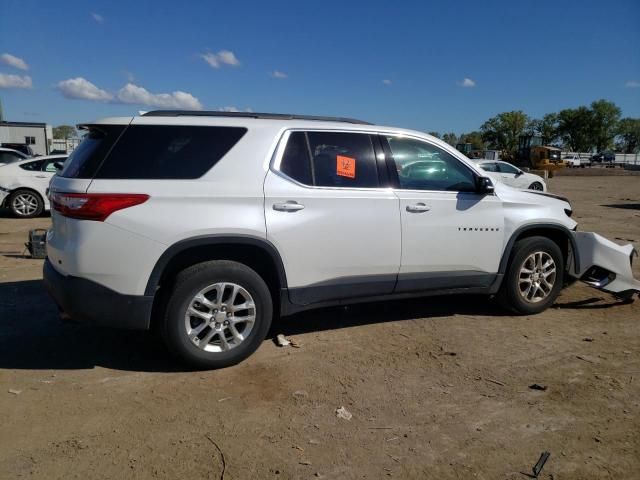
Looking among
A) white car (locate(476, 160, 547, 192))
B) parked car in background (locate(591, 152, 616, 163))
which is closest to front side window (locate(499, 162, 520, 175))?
white car (locate(476, 160, 547, 192))

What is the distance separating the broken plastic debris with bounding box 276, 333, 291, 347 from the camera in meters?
4.52

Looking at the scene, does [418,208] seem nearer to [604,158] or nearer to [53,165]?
[53,165]

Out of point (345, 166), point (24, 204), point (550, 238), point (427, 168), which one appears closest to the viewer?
point (345, 166)

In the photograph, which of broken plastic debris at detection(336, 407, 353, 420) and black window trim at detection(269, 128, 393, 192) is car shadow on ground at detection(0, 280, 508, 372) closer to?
broken plastic debris at detection(336, 407, 353, 420)

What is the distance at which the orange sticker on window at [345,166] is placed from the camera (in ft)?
14.1

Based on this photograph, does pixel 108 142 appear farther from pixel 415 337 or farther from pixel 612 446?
pixel 612 446

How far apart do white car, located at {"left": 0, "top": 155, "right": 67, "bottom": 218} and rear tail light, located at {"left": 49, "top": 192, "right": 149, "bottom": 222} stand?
A: 31.4 feet

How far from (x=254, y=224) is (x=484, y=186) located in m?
2.22

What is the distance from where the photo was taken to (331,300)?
4.32 meters

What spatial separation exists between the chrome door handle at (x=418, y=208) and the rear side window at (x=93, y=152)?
7.76ft

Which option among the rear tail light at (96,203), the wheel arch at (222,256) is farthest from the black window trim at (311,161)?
the rear tail light at (96,203)

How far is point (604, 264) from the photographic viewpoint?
5.44 metres

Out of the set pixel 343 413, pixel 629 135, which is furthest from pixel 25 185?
pixel 629 135

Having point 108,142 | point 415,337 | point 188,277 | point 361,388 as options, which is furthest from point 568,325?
point 108,142
